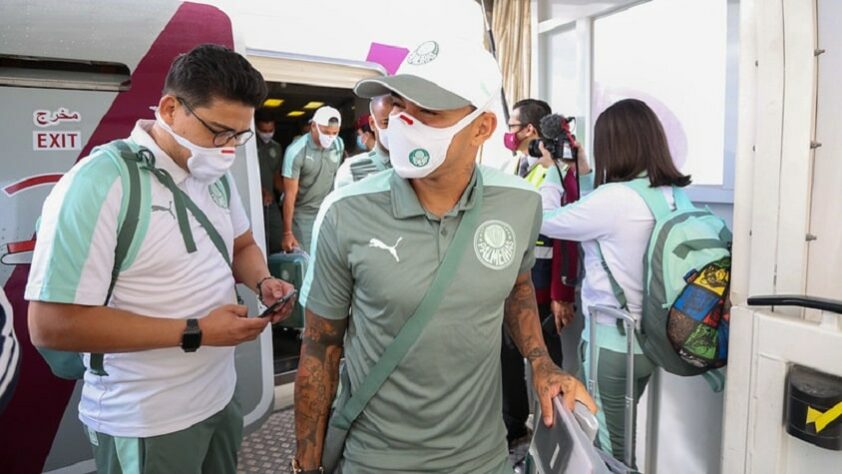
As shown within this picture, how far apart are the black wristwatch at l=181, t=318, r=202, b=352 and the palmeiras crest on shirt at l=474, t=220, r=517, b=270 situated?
74 cm

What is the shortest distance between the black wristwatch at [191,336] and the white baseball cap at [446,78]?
74 cm

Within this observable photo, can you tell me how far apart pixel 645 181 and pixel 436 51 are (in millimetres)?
1287

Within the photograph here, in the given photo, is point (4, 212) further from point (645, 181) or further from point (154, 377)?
point (645, 181)

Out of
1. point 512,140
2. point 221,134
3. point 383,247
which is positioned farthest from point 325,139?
point 383,247

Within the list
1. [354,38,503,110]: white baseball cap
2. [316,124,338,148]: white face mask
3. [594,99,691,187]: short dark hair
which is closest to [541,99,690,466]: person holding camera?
[594,99,691,187]: short dark hair

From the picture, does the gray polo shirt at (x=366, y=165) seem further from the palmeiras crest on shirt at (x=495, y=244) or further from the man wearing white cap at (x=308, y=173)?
the man wearing white cap at (x=308, y=173)

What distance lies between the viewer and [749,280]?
145cm

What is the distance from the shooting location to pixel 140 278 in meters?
1.46

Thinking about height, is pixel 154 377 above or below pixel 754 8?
below

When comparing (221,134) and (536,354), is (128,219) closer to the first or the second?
(221,134)

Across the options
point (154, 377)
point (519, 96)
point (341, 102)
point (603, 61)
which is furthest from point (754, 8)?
point (341, 102)

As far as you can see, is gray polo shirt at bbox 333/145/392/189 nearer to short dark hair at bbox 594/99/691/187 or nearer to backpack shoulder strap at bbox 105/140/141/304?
short dark hair at bbox 594/99/691/187

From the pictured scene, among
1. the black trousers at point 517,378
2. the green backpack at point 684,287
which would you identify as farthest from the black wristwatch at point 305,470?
the black trousers at point 517,378

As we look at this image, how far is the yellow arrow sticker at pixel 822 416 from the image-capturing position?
3.91 ft
